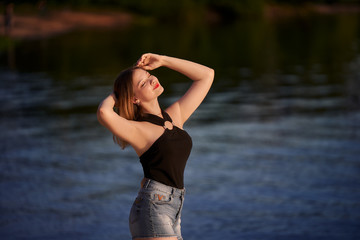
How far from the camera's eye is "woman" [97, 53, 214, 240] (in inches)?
164

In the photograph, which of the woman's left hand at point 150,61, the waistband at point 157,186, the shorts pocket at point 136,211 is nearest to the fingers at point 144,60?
the woman's left hand at point 150,61

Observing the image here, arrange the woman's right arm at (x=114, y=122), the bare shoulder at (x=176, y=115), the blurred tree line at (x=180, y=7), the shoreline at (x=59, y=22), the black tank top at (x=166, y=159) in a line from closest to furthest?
1. the woman's right arm at (x=114, y=122)
2. the black tank top at (x=166, y=159)
3. the bare shoulder at (x=176, y=115)
4. the shoreline at (x=59, y=22)
5. the blurred tree line at (x=180, y=7)

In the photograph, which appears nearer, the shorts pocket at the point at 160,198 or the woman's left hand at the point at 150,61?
the shorts pocket at the point at 160,198

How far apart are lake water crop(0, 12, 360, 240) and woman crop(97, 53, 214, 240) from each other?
2.80 meters

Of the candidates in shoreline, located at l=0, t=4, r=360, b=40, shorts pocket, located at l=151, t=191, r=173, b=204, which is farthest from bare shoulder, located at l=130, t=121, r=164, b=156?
shoreline, located at l=0, t=4, r=360, b=40

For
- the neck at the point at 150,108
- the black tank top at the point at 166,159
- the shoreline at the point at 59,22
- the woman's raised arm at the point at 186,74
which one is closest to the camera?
the black tank top at the point at 166,159

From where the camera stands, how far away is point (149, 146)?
4258 mm

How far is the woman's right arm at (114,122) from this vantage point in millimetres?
4121

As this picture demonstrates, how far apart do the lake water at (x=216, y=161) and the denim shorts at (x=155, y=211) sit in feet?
9.11

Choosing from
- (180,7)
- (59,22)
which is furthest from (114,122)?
(180,7)

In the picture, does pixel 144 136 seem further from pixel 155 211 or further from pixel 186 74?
pixel 186 74

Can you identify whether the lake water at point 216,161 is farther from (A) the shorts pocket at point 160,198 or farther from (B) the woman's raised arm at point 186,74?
(A) the shorts pocket at point 160,198

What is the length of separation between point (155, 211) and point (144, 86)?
79 centimetres

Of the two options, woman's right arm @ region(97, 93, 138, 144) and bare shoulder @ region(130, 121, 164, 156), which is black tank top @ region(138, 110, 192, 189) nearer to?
bare shoulder @ region(130, 121, 164, 156)
